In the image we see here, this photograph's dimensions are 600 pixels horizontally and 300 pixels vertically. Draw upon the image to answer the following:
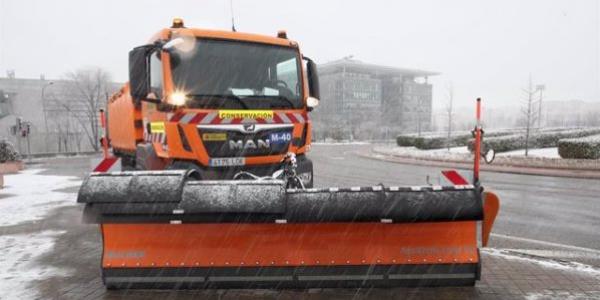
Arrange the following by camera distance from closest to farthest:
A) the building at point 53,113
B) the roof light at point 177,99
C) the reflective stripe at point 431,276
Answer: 1. the reflective stripe at point 431,276
2. the roof light at point 177,99
3. the building at point 53,113

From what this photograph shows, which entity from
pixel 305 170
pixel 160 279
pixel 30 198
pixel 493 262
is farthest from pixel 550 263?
pixel 30 198

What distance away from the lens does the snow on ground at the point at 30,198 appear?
8430 mm

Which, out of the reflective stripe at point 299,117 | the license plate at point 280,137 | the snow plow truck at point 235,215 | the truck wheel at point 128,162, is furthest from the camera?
the truck wheel at point 128,162

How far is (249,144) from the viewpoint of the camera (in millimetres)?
4945

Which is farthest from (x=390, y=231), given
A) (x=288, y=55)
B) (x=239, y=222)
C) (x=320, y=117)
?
(x=320, y=117)

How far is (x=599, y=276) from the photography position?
14.7 ft

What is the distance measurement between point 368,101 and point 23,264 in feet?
272

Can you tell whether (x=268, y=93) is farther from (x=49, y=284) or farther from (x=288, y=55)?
(x=49, y=284)

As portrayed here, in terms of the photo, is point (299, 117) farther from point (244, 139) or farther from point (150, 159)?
point (150, 159)

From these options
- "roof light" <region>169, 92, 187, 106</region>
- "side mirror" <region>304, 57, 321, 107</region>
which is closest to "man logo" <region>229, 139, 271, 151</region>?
"roof light" <region>169, 92, 187, 106</region>

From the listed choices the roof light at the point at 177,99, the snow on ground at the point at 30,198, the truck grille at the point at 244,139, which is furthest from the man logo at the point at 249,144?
the snow on ground at the point at 30,198

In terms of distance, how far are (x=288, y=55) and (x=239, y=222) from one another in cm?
286

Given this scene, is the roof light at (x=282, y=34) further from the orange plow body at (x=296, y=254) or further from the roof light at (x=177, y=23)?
the orange plow body at (x=296, y=254)

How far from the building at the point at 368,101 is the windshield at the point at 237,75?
2197 inches
